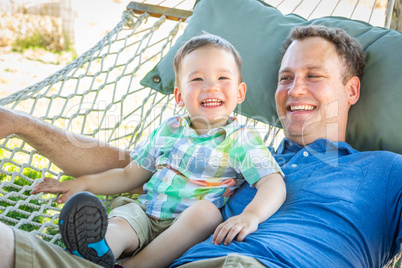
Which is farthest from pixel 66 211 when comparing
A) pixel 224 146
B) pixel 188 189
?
pixel 224 146

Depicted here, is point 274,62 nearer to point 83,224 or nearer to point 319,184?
point 319,184

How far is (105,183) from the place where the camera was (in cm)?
163

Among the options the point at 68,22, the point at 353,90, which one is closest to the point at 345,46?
the point at 353,90

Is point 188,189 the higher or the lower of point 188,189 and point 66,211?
the lower

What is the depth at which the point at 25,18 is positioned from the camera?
5062 mm

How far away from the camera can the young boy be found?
4.22 feet

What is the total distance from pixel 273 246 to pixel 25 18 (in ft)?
15.4

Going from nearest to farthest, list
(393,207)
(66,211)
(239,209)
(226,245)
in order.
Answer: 1. (66,211)
2. (226,245)
3. (393,207)
4. (239,209)

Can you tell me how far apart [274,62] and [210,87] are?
1.47ft

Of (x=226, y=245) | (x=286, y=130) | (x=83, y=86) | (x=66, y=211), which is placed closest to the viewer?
(x=66, y=211)

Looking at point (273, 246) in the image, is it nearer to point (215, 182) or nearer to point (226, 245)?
point (226, 245)

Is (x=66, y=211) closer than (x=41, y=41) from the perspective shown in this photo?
Yes

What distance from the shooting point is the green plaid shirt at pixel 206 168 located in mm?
1430

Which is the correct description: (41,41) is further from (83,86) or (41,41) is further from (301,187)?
(301,187)
